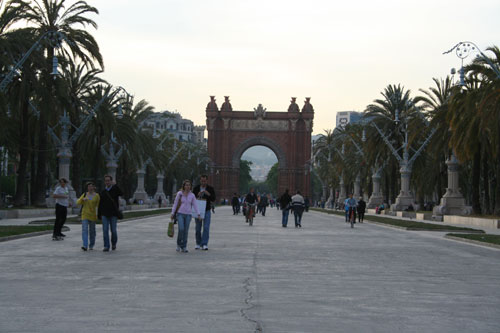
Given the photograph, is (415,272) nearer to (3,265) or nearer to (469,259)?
(469,259)

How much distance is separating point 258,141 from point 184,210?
319 ft

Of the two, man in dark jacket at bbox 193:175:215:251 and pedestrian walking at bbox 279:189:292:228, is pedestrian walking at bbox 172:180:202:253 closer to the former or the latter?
man in dark jacket at bbox 193:175:215:251

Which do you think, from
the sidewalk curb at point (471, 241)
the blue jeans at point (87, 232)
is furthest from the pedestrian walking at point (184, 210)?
the sidewalk curb at point (471, 241)

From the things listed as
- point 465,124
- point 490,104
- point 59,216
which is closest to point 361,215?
point 465,124

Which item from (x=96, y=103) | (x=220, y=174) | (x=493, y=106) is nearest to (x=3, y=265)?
(x=493, y=106)

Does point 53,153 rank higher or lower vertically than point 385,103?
lower

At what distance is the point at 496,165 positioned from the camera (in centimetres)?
3844

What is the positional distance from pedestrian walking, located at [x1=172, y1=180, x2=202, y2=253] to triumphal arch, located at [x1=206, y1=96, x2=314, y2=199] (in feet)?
315

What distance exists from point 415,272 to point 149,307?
563 cm

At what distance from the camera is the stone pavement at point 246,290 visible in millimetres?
7152

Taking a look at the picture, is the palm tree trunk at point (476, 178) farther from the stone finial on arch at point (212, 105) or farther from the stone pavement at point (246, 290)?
the stone finial on arch at point (212, 105)

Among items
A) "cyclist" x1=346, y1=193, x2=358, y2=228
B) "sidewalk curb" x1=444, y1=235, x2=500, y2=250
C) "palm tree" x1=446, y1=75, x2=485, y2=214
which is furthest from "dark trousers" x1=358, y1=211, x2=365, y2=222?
"sidewalk curb" x1=444, y1=235, x2=500, y2=250

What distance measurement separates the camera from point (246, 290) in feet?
31.6

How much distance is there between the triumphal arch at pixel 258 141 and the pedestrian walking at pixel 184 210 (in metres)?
95.9
